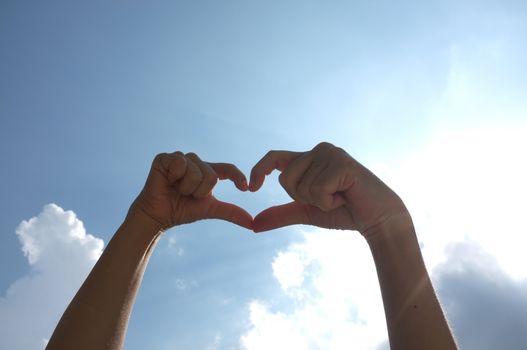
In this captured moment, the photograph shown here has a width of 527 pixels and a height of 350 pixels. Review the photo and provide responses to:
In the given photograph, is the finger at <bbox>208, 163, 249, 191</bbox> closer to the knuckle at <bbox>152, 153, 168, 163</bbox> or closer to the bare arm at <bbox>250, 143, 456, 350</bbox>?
the bare arm at <bbox>250, 143, 456, 350</bbox>

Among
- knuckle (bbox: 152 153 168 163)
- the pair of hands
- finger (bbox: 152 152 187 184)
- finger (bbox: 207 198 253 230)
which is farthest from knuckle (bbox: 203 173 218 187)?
knuckle (bbox: 152 153 168 163)

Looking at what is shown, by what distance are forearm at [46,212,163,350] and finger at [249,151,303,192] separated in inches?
Answer: 40.0

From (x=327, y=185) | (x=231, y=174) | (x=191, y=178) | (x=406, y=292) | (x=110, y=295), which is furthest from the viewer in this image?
(x=231, y=174)

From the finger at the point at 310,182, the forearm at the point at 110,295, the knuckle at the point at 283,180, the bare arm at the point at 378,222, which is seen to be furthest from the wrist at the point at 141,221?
the finger at the point at 310,182

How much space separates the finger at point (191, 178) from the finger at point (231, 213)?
32 centimetres

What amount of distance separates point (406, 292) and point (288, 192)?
3.46 ft

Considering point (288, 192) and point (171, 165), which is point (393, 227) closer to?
point (288, 192)

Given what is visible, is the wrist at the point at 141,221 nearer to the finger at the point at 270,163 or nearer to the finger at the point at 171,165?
the finger at the point at 171,165

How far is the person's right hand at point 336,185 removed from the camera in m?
2.56

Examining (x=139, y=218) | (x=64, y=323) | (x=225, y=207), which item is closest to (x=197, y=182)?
(x=225, y=207)

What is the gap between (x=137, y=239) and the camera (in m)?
2.93

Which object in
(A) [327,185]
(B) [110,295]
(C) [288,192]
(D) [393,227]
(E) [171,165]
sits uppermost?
(E) [171,165]

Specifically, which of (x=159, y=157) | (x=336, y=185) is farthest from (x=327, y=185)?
(x=159, y=157)

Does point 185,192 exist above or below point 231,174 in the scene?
below
